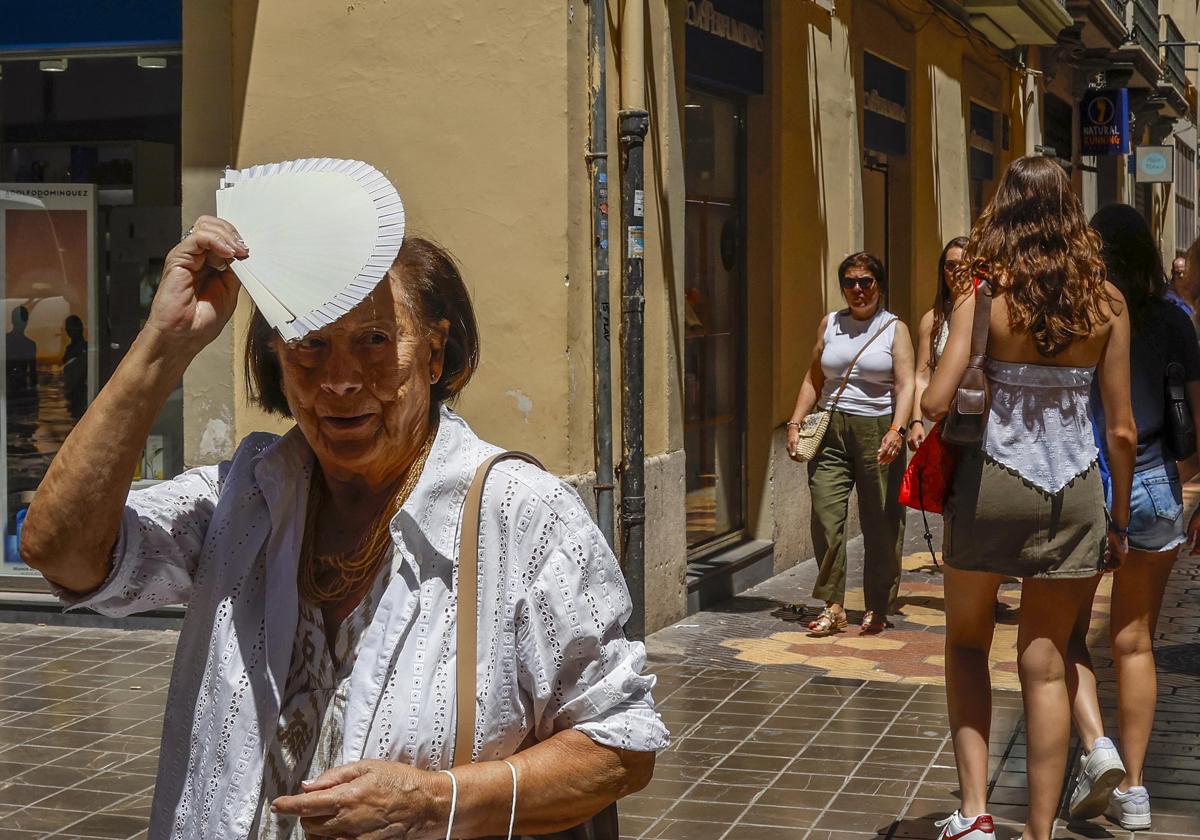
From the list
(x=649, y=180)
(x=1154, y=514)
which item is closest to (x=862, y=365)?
(x=649, y=180)

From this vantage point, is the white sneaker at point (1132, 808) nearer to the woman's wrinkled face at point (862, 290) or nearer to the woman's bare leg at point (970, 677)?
the woman's bare leg at point (970, 677)

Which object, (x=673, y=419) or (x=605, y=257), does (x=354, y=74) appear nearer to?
(x=605, y=257)

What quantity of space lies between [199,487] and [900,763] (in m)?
4.26

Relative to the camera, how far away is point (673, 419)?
9.09m

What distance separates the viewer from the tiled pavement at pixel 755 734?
5602 mm

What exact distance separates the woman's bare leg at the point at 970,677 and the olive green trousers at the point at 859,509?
3.71m

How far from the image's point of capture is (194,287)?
2.27 metres

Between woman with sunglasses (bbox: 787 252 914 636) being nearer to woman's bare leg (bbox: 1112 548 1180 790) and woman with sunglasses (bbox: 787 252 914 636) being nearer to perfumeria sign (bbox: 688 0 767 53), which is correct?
perfumeria sign (bbox: 688 0 767 53)

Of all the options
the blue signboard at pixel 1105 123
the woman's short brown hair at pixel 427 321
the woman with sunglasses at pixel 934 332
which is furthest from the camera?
the blue signboard at pixel 1105 123

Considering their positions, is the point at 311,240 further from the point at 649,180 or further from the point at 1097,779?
the point at 649,180

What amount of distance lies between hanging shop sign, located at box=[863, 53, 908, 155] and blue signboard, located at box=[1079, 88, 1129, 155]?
361 inches

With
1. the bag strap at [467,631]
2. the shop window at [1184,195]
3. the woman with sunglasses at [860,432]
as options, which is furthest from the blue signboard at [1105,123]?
the bag strap at [467,631]

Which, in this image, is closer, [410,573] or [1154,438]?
[410,573]

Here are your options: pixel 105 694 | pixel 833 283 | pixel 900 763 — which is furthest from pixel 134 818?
pixel 833 283
